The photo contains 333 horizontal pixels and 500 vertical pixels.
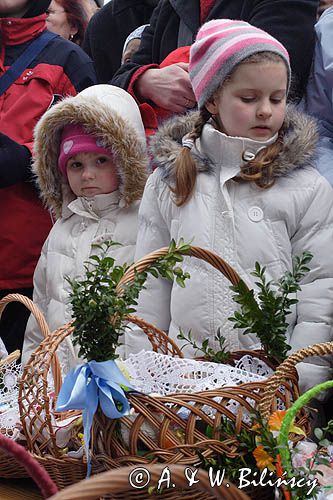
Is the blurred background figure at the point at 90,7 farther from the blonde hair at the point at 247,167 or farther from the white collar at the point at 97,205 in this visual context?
the blonde hair at the point at 247,167

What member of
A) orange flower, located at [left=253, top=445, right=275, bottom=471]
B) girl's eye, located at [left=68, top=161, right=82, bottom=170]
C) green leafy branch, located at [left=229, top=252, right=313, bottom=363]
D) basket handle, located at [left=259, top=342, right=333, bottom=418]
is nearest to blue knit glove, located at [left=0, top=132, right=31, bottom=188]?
girl's eye, located at [left=68, top=161, right=82, bottom=170]

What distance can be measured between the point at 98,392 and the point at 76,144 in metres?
1.40

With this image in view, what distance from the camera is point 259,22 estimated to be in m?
2.62

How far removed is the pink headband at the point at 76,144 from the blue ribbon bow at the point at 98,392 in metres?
1.31

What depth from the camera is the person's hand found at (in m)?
2.76

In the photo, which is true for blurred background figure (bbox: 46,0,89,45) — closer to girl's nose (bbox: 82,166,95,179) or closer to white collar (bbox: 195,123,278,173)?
girl's nose (bbox: 82,166,95,179)

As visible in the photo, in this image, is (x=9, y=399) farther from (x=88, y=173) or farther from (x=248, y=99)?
(x=248, y=99)

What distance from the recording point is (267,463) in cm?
160

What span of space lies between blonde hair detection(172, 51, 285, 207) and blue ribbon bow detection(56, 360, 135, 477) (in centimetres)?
78

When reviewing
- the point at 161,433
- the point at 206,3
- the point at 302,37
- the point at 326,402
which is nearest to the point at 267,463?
Answer: the point at 161,433

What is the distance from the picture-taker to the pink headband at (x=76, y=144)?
2.91 metres

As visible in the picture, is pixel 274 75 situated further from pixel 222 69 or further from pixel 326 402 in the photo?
pixel 326 402

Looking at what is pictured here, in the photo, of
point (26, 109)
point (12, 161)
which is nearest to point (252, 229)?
point (12, 161)

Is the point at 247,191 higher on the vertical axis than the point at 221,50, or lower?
lower
